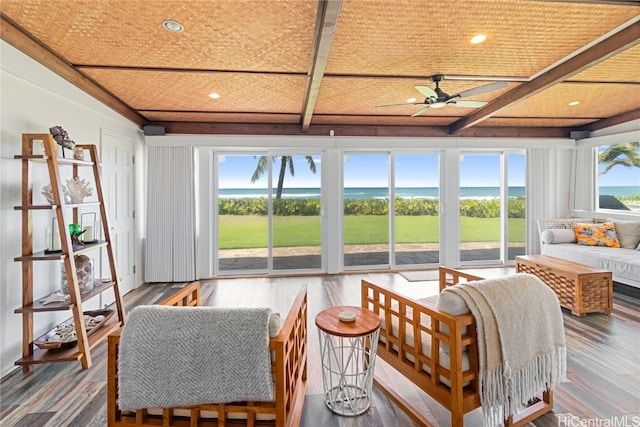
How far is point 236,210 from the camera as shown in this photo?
196 inches

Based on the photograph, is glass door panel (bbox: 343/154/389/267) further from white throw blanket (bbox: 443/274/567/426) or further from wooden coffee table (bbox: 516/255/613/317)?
white throw blanket (bbox: 443/274/567/426)

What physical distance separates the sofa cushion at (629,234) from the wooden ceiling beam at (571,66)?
2.54 m

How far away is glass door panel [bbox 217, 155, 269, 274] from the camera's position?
16.3ft

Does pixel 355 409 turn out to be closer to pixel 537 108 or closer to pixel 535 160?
pixel 537 108

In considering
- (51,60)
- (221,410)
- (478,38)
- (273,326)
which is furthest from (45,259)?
(478,38)

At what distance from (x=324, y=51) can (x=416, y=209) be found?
11.9 feet

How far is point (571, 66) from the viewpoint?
112 inches

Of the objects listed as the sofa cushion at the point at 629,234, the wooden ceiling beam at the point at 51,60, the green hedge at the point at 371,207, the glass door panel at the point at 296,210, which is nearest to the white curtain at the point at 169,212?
the green hedge at the point at 371,207

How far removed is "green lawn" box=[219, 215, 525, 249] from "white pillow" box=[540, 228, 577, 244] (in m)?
0.72

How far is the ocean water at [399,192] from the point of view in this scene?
4.96 metres

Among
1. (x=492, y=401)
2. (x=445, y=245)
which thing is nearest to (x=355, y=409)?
(x=492, y=401)

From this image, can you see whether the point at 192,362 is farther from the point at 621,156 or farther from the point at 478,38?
the point at 621,156

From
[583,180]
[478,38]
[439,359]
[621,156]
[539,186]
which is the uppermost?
[478,38]

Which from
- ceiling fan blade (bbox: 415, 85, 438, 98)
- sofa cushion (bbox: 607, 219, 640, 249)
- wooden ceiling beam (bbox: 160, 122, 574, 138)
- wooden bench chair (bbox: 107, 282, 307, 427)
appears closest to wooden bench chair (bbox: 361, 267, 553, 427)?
wooden bench chair (bbox: 107, 282, 307, 427)
